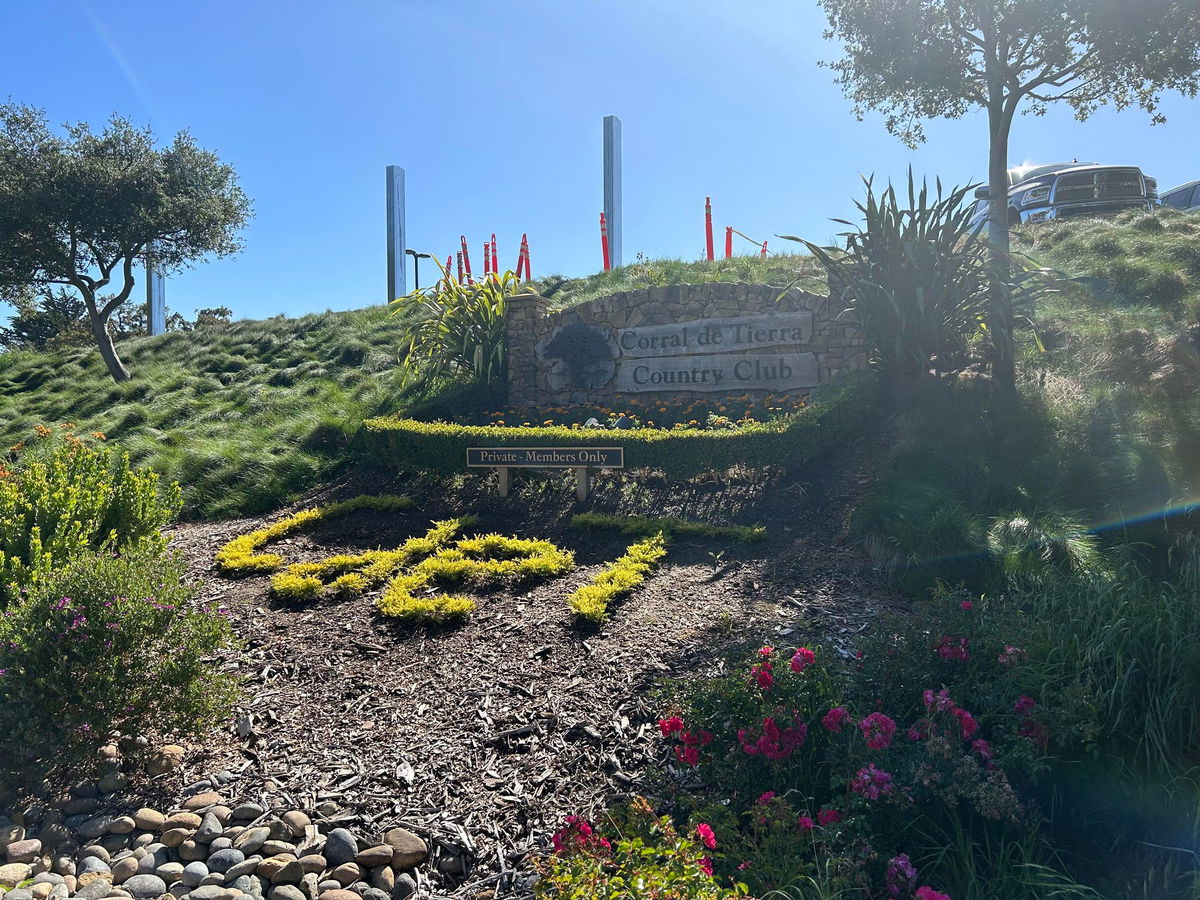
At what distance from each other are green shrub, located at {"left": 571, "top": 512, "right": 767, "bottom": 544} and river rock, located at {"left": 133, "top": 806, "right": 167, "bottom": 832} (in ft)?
11.9

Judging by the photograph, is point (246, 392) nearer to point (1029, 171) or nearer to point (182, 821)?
point (182, 821)

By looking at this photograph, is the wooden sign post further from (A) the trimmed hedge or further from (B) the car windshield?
(B) the car windshield

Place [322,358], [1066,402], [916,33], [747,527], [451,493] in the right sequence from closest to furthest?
[747,527] < [1066,402] < [451,493] < [916,33] < [322,358]

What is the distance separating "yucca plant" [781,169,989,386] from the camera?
775cm

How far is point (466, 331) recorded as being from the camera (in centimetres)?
1099

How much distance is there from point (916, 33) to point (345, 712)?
402 inches

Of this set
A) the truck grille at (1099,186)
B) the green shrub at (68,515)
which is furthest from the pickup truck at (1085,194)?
the green shrub at (68,515)

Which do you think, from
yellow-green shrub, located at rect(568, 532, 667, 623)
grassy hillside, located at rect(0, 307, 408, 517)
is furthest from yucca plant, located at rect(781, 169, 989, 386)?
grassy hillside, located at rect(0, 307, 408, 517)

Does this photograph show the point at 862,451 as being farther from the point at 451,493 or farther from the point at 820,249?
the point at 451,493

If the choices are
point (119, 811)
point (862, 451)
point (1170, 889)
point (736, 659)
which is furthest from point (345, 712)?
point (862, 451)

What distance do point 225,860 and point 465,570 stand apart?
2.61 meters

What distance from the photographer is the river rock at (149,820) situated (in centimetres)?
→ 321

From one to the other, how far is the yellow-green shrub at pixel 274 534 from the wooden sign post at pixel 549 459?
2.76 feet

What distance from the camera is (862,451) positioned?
725 cm
